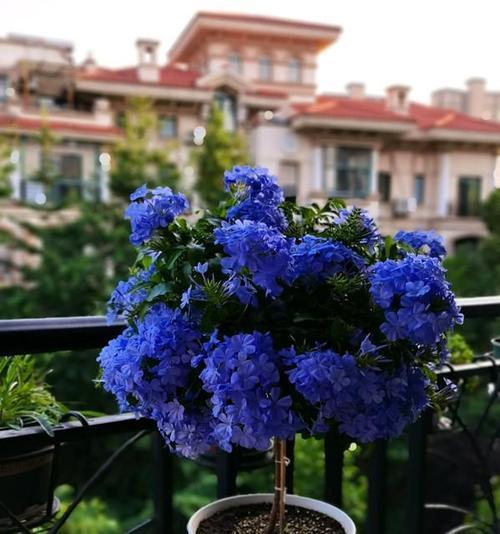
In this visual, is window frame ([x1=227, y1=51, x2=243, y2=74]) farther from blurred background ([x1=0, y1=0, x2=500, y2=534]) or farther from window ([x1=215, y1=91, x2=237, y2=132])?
window ([x1=215, y1=91, x2=237, y2=132])

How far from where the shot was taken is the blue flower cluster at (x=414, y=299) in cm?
70

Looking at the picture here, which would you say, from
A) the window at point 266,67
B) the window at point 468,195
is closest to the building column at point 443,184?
the window at point 468,195

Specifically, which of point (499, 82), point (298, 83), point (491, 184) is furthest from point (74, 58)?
point (499, 82)

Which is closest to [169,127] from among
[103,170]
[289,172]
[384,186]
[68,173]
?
[103,170]

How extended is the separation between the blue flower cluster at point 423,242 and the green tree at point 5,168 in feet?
36.2

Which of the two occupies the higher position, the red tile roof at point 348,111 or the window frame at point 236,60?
the window frame at point 236,60

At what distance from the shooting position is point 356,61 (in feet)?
58.9

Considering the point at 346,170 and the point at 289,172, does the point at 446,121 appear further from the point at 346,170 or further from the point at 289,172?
the point at 289,172

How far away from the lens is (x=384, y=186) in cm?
1548

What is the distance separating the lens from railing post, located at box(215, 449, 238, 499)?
1112 mm

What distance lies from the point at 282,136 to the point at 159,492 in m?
13.6

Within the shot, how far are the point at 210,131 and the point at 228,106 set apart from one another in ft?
11.4

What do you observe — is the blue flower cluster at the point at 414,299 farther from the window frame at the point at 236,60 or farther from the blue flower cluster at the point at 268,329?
the window frame at the point at 236,60

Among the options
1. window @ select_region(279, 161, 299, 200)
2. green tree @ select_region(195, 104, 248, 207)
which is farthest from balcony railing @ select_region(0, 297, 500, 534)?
window @ select_region(279, 161, 299, 200)
